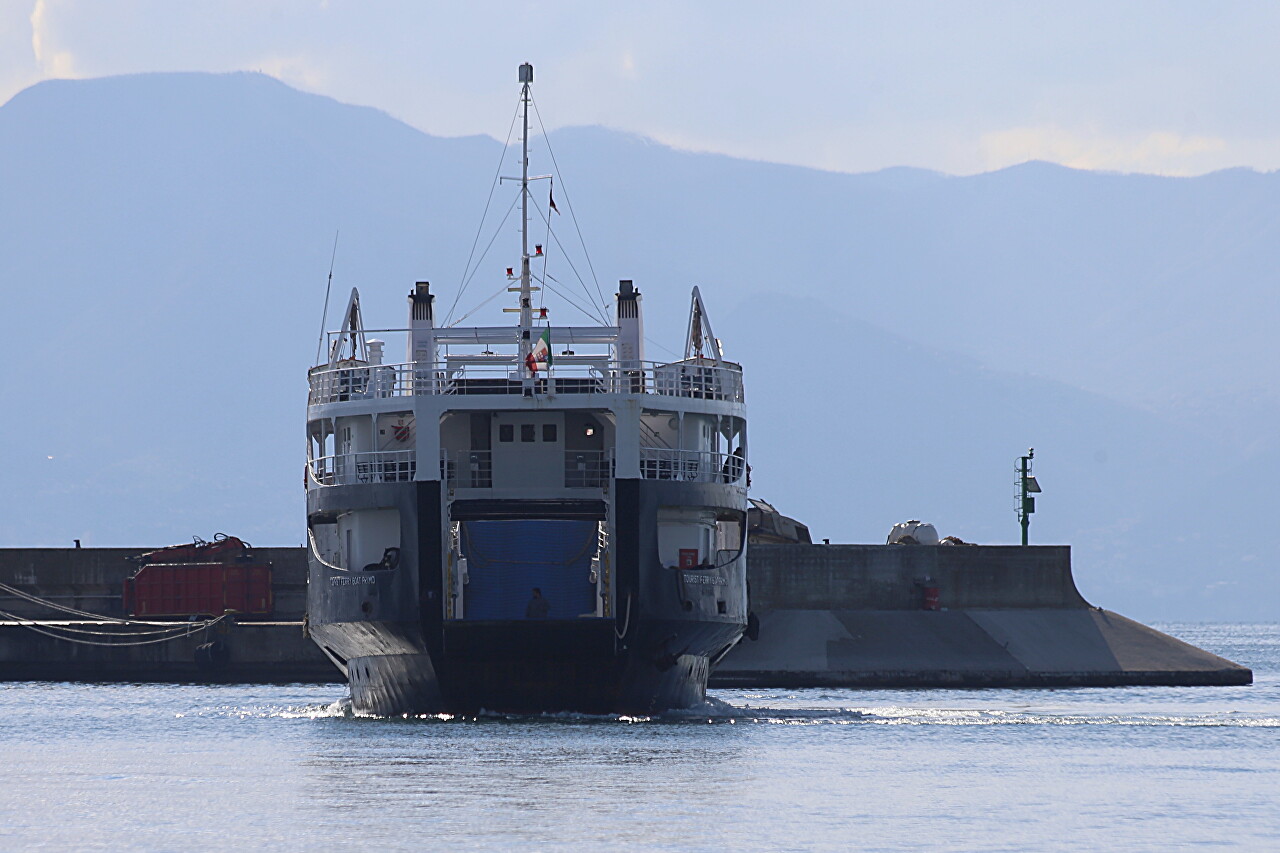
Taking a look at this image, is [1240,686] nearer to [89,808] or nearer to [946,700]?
[946,700]

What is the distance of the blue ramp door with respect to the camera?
43.2 metres

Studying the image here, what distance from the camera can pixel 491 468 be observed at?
45594 millimetres

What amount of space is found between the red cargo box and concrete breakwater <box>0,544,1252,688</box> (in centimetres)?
93

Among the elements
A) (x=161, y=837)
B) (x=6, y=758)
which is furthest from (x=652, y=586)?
(x=161, y=837)

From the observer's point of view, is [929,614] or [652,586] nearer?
[652,586]

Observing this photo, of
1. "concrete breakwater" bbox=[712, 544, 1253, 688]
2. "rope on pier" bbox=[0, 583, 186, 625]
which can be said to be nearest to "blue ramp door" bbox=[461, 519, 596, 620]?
"concrete breakwater" bbox=[712, 544, 1253, 688]

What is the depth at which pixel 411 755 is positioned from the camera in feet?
124

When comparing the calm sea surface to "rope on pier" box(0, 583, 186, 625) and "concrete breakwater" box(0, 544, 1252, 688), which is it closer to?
"concrete breakwater" box(0, 544, 1252, 688)

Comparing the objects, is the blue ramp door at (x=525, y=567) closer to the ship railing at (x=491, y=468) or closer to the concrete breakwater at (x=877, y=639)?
the ship railing at (x=491, y=468)

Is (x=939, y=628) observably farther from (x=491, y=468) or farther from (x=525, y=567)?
(x=525, y=567)

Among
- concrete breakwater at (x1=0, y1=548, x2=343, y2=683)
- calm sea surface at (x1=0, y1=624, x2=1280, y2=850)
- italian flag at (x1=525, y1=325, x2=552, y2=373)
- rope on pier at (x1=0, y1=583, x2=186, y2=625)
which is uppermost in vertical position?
italian flag at (x1=525, y1=325, x2=552, y2=373)

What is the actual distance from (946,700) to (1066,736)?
14.6m

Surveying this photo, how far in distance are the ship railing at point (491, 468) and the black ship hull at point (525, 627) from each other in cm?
87

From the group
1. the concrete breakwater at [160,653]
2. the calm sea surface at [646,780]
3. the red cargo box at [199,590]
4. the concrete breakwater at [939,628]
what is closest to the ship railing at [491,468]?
the calm sea surface at [646,780]
